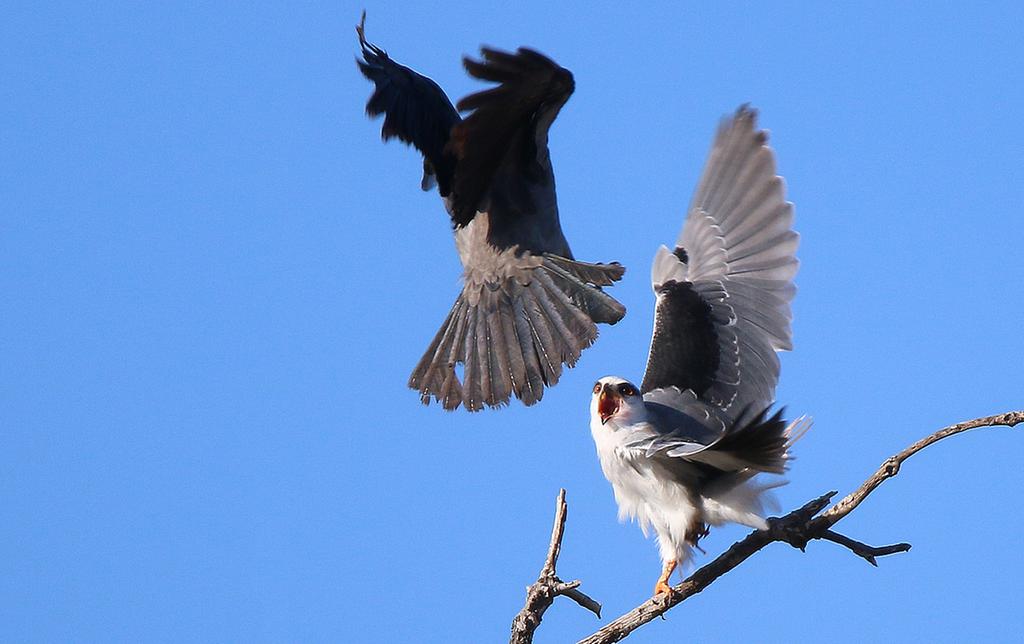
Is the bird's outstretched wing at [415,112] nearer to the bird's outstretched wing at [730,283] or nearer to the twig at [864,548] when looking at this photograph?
the bird's outstretched wing at [730,283]

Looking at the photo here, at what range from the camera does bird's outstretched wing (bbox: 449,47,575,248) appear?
20.1ft

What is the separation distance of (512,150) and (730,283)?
133cm

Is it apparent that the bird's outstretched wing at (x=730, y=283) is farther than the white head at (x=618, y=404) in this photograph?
Yes

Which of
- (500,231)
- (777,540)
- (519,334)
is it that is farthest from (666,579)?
(500,231)

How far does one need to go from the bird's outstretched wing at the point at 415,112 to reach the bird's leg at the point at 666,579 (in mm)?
2623

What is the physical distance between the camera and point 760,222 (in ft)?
23.5

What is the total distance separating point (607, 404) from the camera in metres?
5.66

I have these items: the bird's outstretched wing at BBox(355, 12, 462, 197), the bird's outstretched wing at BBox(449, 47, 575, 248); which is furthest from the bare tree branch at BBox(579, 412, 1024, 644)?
the bird's outstretched wing at BBox(355, 12, 462, 197)

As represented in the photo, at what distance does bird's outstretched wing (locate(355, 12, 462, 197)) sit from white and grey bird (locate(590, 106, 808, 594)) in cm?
131

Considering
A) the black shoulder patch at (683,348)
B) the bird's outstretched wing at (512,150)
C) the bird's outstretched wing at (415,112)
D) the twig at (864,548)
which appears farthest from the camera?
the bird's outstretched wing at (415,112)

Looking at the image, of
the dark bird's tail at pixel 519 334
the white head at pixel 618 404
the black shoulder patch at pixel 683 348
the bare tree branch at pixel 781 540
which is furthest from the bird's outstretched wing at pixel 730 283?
the bare tree branch at pixel 781 540

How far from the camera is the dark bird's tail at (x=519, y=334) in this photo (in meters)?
6.26

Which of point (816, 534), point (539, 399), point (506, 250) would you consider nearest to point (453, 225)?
point (506, 250)

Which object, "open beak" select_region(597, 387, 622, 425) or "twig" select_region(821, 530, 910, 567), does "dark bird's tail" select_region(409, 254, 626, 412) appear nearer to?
"open beak" select_region(597, 387, 622, 425)
